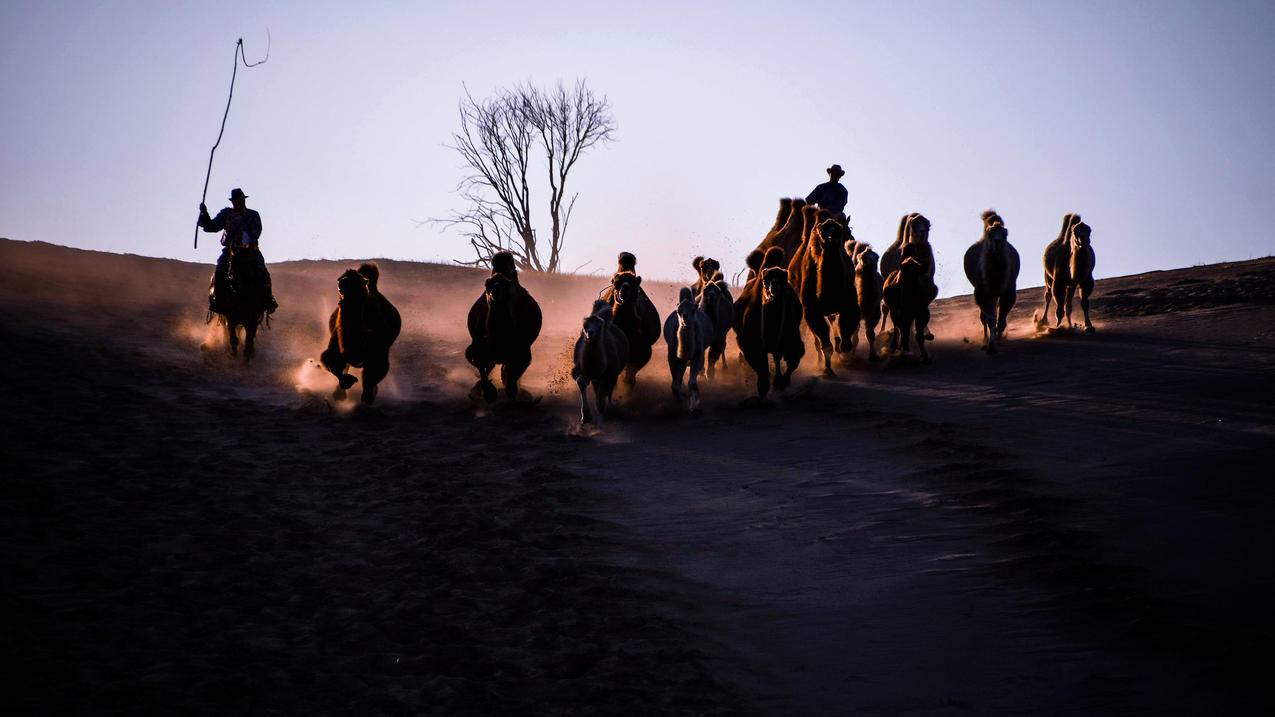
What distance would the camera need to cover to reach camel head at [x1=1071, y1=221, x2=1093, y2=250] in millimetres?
20828

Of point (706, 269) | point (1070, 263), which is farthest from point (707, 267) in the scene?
point (1070, 263)

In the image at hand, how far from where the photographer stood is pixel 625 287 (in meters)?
16.9

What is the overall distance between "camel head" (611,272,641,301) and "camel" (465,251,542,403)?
1135 mm

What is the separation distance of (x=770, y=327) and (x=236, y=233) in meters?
8.64

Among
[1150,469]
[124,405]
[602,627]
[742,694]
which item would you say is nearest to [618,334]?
[124,405]

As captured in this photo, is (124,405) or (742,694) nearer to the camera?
(742,694)

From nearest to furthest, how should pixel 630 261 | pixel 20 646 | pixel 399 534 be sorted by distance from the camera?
1. pixel 20 646
2. pixel 399 534
3. pixel 630 261

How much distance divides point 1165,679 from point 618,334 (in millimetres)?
10544

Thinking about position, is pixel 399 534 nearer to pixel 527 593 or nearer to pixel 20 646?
pixel 527 593

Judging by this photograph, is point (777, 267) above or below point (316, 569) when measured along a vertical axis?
above

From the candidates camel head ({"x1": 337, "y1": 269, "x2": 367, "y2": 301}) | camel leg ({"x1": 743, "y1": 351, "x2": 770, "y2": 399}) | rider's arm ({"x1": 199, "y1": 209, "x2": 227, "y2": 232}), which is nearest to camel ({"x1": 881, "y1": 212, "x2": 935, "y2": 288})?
camel leg ({"x1": 743, "y1": 351, "x2": 770, "y2": 399})

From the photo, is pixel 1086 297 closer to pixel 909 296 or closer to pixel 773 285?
pixel 909 296

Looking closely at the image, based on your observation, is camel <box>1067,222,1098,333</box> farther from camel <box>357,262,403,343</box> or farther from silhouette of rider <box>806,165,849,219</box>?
camel <box>357,262,403,343</box>

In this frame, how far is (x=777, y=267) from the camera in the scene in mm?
16828
